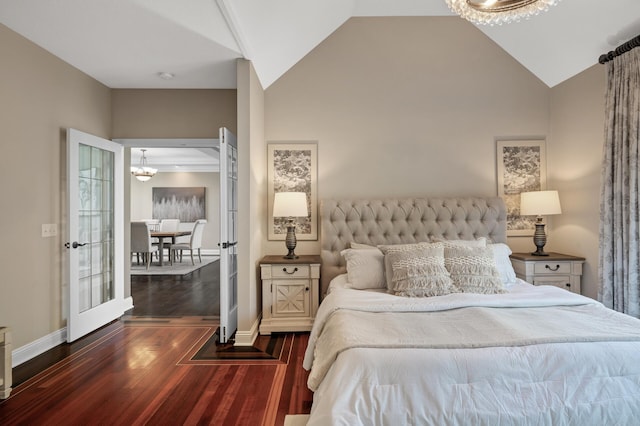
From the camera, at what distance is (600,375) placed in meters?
1.61

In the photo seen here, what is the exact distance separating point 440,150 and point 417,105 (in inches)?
22.9

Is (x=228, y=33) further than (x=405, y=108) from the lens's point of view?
No

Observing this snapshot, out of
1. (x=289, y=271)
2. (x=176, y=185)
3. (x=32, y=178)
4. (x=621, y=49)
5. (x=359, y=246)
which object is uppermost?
(x=621, y=49)

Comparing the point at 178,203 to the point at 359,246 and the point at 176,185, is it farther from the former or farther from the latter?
the point at 359,246

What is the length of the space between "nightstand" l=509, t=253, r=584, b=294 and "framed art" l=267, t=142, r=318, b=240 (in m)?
2.25

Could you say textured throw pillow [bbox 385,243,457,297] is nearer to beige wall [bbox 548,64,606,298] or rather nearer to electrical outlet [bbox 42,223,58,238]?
beige wall [bbox 548,64,606,298]

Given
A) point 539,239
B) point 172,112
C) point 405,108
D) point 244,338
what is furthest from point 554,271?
point 172,112

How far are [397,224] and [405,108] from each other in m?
1.36

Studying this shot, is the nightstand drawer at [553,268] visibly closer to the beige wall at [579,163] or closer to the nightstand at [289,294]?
the beige wall at [579,163]

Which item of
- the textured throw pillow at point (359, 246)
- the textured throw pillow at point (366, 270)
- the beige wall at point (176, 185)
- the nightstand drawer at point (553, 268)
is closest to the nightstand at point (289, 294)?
the textured throw pillow at point (359, 246)

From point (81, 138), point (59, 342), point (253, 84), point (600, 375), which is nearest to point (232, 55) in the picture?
point (253, 84)

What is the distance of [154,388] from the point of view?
2492mm

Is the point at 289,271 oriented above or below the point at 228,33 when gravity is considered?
below

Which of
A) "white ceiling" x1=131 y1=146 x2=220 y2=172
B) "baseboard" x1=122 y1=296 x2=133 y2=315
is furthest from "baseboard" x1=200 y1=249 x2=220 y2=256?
"baseboard" x1=122 y1=296 x2=133 y2=315
